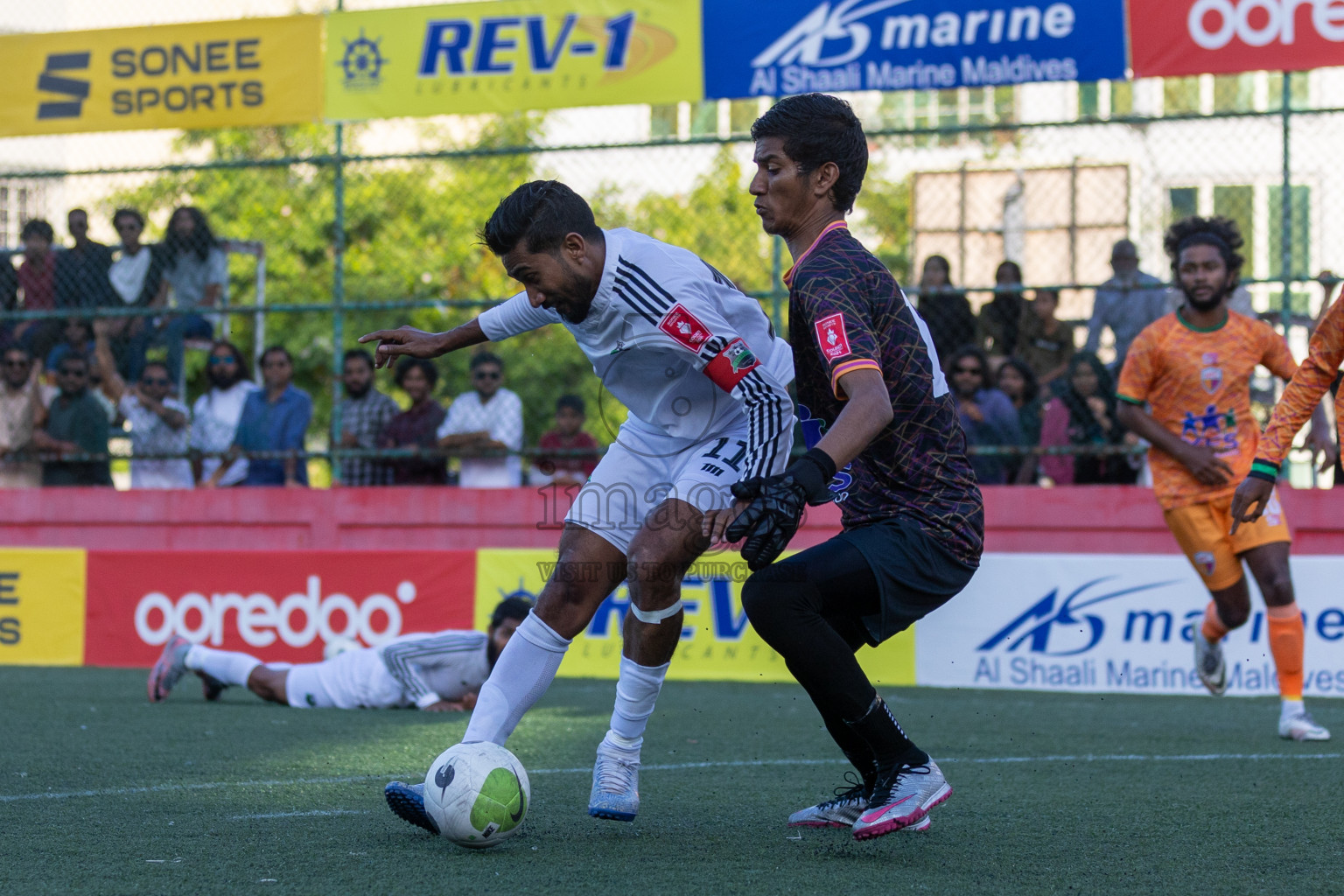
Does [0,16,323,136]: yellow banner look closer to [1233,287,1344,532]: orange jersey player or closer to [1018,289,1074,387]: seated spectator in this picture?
[1018,289,1074,387]: seated spectator

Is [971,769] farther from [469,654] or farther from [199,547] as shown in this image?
[199,547]

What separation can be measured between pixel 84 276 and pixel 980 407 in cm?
665

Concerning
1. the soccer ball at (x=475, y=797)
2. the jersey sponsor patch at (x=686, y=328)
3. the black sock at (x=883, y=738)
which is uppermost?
→ the jersey sponsor patch at (x=686, y=328)

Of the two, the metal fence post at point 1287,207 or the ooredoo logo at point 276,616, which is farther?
the ooredoo logo at point 276,616

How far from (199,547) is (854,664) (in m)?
8.29

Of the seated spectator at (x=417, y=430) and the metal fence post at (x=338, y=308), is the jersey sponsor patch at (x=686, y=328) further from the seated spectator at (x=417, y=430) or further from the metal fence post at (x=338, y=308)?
the metal fence post at (x=338, y=308)

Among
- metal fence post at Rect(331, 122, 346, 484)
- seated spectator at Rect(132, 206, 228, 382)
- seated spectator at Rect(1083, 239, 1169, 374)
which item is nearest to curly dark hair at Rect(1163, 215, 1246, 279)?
seated spectator at Rect(1083, 239, 1169, 374)

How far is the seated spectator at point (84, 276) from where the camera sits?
11.4m

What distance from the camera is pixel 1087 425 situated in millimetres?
9961

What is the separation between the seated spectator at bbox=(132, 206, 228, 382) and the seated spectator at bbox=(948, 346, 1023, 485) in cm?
540

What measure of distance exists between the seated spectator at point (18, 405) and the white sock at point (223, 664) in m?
4.10

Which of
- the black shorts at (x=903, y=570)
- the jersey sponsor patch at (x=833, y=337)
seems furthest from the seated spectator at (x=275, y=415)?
the jersey sponsor patch at (x=833, y=337)

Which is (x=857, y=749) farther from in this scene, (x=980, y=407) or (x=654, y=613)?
(x=980, y=407)

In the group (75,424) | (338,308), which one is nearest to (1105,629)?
(338,308)
